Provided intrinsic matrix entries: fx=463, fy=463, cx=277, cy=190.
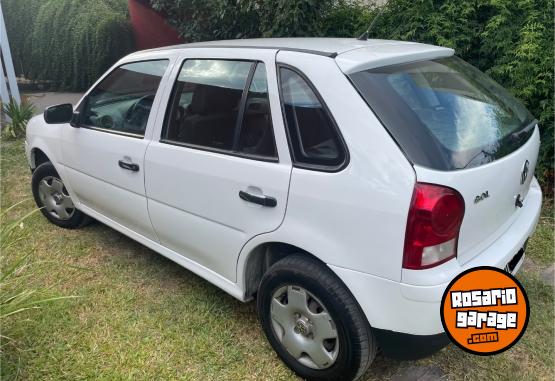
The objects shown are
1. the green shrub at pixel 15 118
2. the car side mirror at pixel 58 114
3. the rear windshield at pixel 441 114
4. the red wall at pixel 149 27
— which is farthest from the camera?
the red wall at pixel 149 27

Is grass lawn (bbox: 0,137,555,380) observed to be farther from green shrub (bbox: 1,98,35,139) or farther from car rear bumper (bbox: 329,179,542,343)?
green shrub (bbox: 1,98,35,139)

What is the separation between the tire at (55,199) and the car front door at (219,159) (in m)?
1.46

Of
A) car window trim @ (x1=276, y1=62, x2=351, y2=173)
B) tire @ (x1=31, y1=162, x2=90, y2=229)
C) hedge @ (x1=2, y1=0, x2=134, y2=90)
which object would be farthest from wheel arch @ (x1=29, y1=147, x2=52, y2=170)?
hedge @ (x1=2, y1=0, x2=134, y2=90)

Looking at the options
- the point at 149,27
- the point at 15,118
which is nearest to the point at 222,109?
the point at 15,118

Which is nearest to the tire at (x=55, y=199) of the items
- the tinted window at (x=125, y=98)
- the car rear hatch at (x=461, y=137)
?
the tinted window at (x=125, y=98)

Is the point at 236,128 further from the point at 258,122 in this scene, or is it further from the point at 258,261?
the point at 258,261

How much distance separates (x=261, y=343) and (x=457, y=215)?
1433mm

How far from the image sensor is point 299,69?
7.42 ft

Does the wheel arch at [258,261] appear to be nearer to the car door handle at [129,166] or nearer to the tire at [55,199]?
the car door handle at [129,166]

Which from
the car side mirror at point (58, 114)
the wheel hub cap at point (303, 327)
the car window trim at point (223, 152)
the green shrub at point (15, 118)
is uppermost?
the car window trim at point (223, 152)

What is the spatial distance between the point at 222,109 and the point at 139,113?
0.82 metres

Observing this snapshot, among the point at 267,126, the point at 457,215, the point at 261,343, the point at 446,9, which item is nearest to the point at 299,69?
the point at 267,126

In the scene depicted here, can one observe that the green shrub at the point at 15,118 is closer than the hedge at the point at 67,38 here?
Yes

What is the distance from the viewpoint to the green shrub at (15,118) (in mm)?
7430
